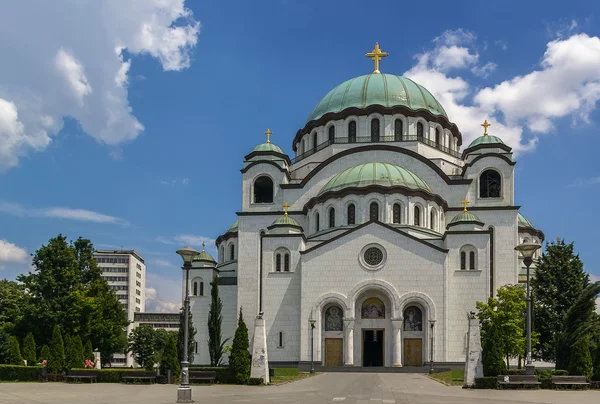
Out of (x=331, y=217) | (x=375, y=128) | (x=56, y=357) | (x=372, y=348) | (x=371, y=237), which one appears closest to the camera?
(x=56, y=357)

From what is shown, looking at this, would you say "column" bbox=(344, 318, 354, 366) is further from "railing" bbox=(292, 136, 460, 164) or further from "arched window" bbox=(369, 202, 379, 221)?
"railing" bbox=(292, 136, 460, 164)

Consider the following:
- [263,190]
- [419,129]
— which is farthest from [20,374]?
[419,129]

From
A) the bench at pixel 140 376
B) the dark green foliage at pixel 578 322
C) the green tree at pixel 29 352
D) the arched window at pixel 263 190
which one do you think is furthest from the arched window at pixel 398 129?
the bench at pixel 140 376

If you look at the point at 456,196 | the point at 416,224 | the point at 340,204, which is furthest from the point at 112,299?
the point at 456,196

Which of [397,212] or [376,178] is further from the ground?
[376,178]

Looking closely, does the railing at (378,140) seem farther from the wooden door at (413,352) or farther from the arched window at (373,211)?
the wooden door at (413,352)

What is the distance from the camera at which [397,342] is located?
4525 cm

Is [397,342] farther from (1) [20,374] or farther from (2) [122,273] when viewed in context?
(2) [122,273]

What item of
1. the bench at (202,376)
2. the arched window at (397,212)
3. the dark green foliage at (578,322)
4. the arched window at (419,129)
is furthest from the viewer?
the arched window at (419,129)

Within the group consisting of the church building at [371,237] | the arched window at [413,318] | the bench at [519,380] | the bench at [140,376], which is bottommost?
the bench at [140,376]

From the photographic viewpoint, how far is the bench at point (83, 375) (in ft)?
103

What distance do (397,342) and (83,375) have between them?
2038 cm

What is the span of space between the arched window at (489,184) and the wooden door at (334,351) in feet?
49.0

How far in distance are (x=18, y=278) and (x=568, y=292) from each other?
32.7 meters
